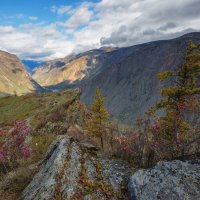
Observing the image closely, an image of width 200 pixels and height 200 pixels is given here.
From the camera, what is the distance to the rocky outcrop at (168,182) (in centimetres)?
1141

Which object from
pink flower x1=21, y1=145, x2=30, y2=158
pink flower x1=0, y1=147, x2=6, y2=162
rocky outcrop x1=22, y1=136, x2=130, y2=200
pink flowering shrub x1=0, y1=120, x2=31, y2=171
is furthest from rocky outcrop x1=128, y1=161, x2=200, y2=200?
pink flower x1=0, y1=147, x2=6, y2=162

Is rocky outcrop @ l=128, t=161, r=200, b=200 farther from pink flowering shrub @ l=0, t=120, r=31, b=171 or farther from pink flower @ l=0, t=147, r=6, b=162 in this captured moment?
pink flower @ l=0, t=147, r=6, b=162

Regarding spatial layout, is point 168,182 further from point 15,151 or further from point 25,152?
point 15,151

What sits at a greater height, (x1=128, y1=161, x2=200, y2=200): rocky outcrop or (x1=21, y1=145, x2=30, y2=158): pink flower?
(x1=128, y1=161, x2=200, y2=200): rocky outcrop

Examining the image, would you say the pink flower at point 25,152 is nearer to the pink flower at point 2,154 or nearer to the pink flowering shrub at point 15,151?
the pink flowering shrub at point 15,151

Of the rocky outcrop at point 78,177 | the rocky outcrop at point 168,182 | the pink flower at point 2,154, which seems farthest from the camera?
the pink flower at point 2,154

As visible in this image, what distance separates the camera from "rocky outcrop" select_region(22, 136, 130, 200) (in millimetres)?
12856

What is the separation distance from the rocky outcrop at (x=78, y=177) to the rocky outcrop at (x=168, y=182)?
3.09 ft

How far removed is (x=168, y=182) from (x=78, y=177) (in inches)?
161

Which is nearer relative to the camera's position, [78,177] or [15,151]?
[78,177]

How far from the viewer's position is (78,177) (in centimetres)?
1370

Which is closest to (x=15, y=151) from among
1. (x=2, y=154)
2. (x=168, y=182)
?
(x=2, y=154)

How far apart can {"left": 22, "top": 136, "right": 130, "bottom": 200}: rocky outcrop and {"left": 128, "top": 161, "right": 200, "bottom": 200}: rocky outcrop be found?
3.09 ft

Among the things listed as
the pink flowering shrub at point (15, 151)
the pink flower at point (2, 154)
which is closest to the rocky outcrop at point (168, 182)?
the pink flowering shrub at point (15, 151)
